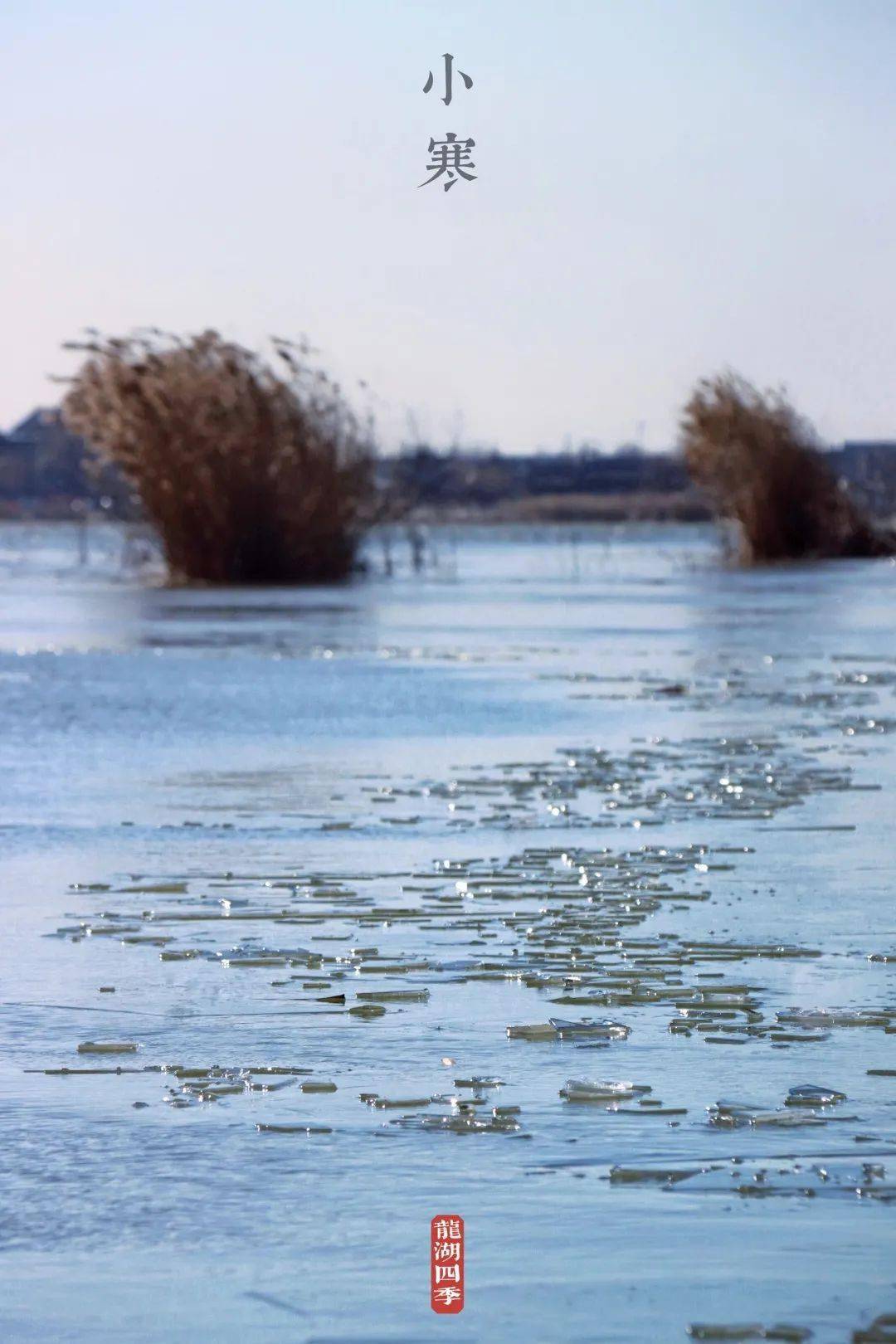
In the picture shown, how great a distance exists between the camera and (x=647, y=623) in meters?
21.3

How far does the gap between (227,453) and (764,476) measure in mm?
8647

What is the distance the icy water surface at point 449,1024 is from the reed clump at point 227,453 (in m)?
15.8

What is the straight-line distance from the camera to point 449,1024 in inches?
206

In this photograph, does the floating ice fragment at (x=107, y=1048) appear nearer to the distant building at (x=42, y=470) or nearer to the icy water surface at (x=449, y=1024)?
the icy water surface at (x=449, y=1024)

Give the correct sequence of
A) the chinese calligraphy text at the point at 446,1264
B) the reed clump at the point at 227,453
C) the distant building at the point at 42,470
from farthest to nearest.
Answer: the distant building at the point at 42,470, the reed clump at the point at 227,453, the chinese calligraphy text at the point at 446,1264

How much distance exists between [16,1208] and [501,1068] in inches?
45.8

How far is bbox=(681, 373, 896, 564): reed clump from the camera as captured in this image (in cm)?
3475

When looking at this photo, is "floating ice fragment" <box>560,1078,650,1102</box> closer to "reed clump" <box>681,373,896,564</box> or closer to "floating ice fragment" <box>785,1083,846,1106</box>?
"floating ice fragment" <box>785,1083,846,1106</box>

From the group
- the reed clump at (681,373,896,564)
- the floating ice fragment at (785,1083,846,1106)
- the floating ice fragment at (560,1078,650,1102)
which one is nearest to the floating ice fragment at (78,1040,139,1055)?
the floating ice fragment at (560,1078,650,1102)

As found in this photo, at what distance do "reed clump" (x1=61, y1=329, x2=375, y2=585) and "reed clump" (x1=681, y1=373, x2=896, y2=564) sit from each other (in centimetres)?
697

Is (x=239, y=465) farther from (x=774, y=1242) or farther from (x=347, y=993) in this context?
(x=774, y=1242)

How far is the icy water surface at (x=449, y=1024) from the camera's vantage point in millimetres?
3523

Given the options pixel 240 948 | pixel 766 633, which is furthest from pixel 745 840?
pixel 766 633

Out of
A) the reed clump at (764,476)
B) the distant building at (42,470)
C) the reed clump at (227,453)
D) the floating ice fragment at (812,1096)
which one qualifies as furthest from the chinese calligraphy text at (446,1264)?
the distant building at (42,470)
